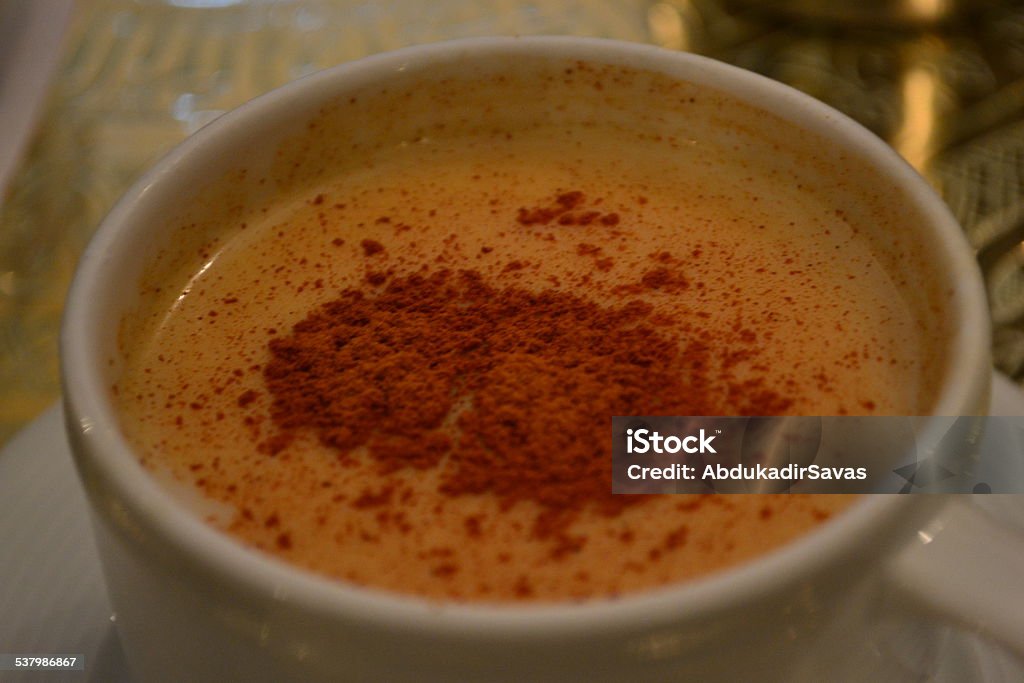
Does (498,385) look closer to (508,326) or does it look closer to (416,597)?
(508,326)

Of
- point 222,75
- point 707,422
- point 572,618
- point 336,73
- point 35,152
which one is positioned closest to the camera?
point 572,618

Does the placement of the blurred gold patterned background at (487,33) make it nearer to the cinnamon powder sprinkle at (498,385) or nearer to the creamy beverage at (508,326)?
the creamy beverage at (508,326)

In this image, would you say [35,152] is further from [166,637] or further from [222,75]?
[166,637]

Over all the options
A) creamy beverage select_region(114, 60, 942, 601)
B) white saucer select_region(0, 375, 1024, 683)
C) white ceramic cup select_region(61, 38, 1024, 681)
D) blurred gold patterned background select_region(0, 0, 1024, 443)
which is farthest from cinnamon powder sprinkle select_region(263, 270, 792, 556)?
blurred gold patterned background select_region(0, 0, 1024, 443)

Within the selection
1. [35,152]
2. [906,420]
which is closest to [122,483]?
[906,420]

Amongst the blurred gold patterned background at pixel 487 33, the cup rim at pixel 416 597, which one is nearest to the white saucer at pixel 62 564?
the cup rim at pixel 416 597
